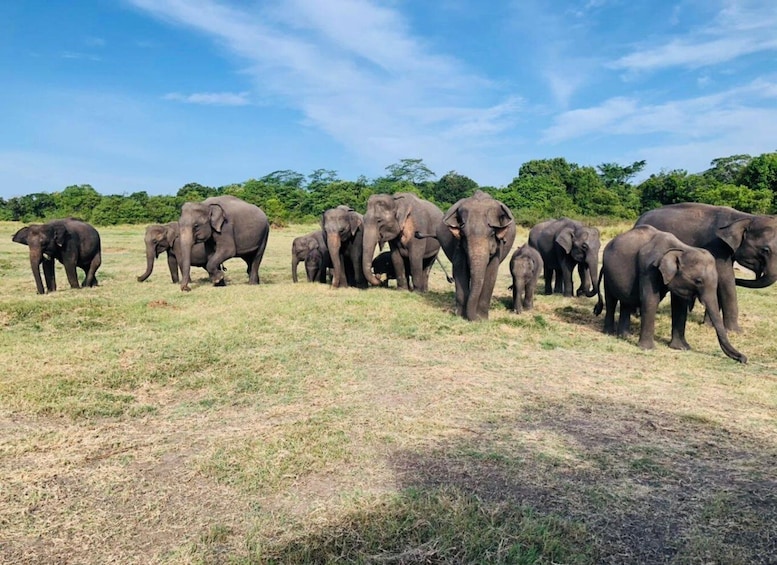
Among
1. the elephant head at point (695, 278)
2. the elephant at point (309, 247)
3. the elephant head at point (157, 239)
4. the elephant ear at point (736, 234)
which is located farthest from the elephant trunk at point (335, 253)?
the elephant ear at point (736, 234)

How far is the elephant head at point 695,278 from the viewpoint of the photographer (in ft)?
24.5

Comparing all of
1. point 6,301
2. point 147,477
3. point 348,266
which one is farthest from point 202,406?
point 348,266

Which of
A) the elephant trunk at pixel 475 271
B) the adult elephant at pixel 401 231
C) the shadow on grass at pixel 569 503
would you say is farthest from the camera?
the adult elephant at pixel 401 231

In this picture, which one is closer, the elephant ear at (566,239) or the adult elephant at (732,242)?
the adult elephant at (732,242)

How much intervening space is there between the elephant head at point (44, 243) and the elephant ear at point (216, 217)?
305 cm

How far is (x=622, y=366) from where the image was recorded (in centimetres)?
701

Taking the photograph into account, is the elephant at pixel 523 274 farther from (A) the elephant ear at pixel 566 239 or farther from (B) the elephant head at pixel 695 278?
(B) the elephant head at pixel 695 278

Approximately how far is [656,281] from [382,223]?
583 cm

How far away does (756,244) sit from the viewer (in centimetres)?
913

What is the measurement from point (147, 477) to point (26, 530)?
0.79 m

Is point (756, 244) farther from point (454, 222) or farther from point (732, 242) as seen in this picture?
Result: point (454, 222)

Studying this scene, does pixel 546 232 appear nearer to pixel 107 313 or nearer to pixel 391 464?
Result: pixel 107 313

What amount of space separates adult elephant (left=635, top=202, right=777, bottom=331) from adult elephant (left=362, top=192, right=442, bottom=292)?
5.06m

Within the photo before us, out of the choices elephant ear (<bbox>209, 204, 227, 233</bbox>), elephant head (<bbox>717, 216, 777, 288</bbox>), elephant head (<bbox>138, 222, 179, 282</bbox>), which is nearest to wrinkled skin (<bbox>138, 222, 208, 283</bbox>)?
elephant head (<bbox>138, 222, 179, 282</bbox>)
